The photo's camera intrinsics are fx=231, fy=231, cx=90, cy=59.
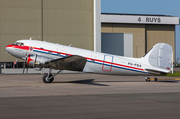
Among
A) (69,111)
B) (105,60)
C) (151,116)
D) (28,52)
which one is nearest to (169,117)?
(151,116)

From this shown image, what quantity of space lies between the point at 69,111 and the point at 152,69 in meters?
13.3

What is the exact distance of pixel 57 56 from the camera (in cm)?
1969

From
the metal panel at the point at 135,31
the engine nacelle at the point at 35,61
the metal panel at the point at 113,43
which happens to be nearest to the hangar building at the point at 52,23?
the metal panel at the point at 113,43

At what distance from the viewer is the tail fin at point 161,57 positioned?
19891 millimetres

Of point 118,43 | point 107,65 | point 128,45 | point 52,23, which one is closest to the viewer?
point 107,65

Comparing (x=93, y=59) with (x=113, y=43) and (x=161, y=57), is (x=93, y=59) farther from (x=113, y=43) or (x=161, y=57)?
(x=113, y=43)

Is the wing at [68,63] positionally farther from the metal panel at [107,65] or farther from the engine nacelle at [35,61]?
the metal panel at [107,65]

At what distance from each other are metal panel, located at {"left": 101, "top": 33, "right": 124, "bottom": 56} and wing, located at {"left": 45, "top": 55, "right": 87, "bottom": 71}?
27.1m

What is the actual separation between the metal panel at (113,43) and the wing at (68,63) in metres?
27.1

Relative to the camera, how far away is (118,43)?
45.7m

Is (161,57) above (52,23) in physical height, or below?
below

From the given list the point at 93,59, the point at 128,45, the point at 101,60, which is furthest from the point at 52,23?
the point at 101,60

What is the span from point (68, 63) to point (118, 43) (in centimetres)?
2836

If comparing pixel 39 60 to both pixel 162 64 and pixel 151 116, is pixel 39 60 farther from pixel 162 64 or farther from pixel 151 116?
pixel 151 116
